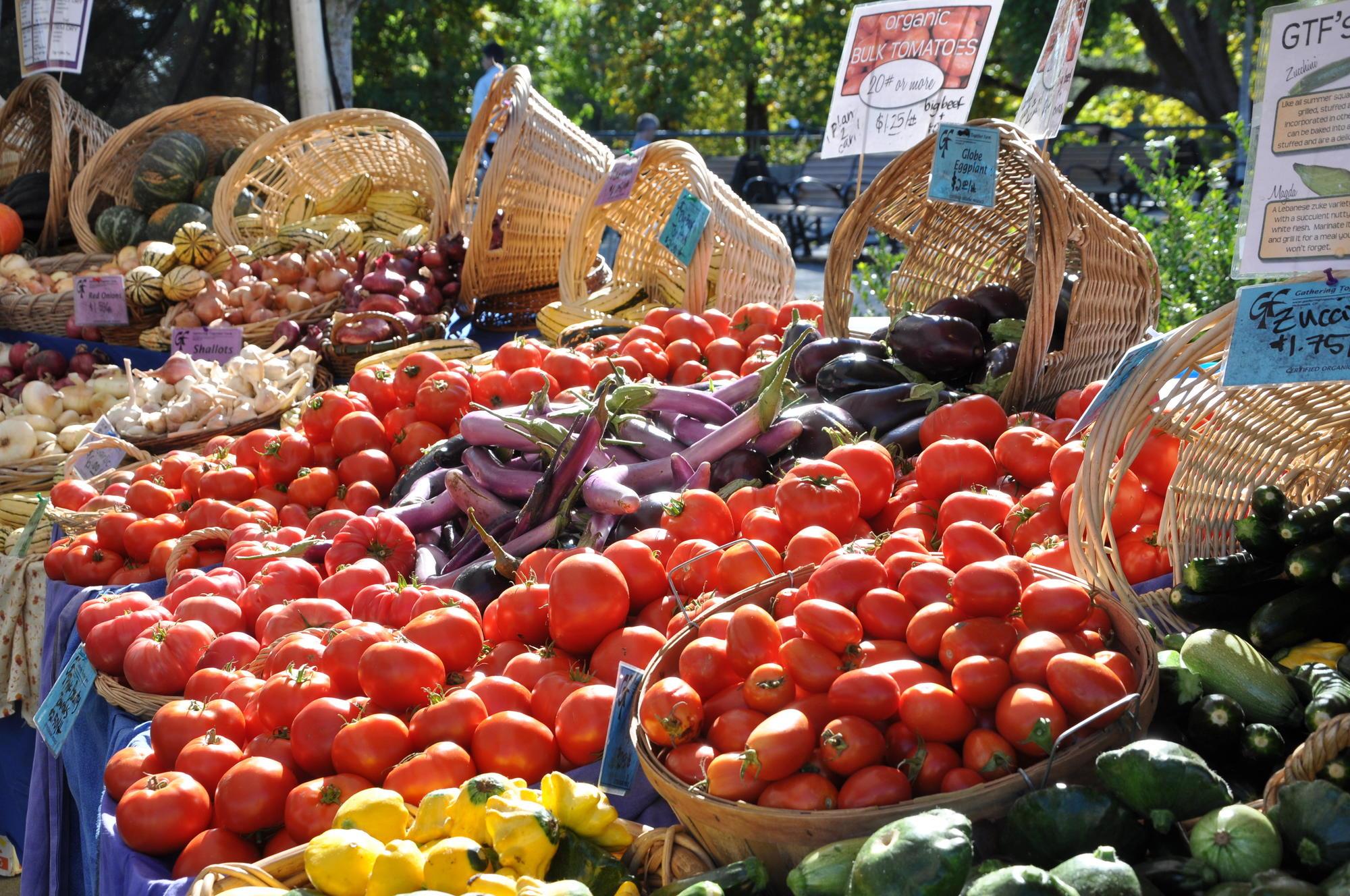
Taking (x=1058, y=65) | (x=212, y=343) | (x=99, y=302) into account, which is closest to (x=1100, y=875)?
(x=1058, y=65)

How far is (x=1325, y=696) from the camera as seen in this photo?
1.38m

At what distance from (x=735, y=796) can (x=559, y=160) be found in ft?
12.8

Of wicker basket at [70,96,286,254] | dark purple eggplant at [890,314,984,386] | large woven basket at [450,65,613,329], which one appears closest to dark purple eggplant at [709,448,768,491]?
dark purple eggplant at [890,314,984,386]

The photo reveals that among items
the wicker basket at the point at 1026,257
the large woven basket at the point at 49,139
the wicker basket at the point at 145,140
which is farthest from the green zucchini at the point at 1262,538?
the large woven basket at the point at 49,139

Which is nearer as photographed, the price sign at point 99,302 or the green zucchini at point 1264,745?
the green zucchini at point 1264,745

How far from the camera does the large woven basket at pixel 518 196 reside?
4.52 m

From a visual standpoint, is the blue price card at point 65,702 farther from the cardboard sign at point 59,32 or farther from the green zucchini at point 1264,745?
the cardboard sign at point 59,32

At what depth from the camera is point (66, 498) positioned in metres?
3.09

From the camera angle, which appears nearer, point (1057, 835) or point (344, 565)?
point (1057, 835)

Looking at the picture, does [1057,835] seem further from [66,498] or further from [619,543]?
[66,498]

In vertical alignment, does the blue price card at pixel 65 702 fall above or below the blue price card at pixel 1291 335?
below

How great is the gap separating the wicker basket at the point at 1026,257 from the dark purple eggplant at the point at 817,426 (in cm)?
41

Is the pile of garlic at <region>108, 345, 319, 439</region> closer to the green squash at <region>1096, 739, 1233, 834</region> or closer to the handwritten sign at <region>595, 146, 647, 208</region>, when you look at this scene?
the handwritten sign at <region>595, 146, 647, 208</region>

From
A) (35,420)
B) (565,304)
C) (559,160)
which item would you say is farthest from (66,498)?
(559,160)
